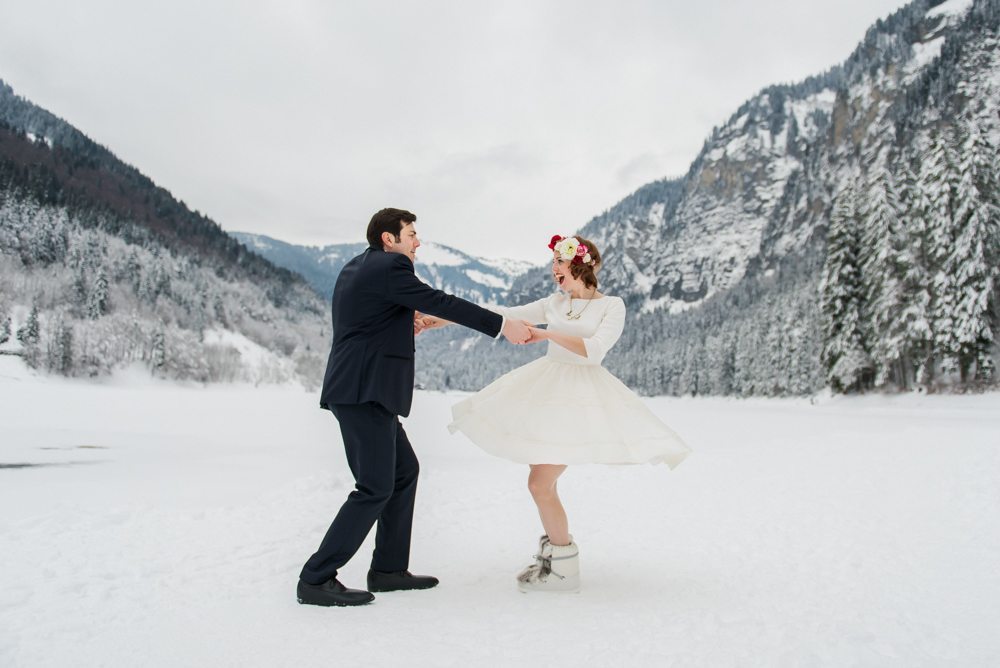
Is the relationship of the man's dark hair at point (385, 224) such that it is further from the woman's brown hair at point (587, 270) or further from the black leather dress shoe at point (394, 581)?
the black leather dress shoe at point (394, 581)

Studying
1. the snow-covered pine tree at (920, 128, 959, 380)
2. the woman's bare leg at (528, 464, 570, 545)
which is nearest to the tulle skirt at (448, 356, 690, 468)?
the woman's bare leg at (528, 464, 570, 545)

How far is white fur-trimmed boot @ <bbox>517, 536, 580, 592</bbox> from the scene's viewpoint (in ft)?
14.9

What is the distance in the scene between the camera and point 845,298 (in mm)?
38438

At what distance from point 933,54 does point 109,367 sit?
174470mm

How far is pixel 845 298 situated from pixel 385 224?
40425 mm

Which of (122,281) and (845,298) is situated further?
(122,281)

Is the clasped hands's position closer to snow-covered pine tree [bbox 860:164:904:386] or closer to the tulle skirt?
the tulle skirt

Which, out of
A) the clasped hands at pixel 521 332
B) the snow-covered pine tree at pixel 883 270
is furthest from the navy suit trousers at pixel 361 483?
the snow-covered pine tree at pixel 883 270

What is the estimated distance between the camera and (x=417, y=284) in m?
4.20

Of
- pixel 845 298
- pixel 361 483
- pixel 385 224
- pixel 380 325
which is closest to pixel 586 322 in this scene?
pixel 380 325

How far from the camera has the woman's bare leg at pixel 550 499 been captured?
4555 mm

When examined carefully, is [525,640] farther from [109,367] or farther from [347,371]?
[109,367]

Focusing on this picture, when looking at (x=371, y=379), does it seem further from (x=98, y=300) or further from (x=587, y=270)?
(x=98, y=300)

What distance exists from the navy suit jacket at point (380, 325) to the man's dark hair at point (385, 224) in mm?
220
